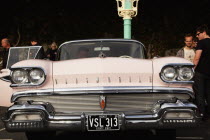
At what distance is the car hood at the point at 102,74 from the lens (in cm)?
503

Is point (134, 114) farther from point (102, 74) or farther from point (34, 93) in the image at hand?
point (34, 93)

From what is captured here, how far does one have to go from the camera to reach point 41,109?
4.88 metres

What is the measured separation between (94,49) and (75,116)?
1.65 metres

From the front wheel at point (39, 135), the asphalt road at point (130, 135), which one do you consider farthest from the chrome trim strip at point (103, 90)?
the asphalt road at point (130, 135)

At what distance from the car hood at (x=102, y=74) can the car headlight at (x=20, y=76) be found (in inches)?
12.6

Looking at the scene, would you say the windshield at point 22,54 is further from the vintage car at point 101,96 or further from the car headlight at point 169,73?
the car headlight at point 169,73

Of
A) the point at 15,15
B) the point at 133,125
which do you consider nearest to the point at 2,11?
the point at 15,15

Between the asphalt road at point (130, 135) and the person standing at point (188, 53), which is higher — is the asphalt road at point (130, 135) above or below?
below

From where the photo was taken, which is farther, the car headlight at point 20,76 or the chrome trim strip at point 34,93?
the car headlight at point 20,76

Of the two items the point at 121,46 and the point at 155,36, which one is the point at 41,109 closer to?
the point at 121,46

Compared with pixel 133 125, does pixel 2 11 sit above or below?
above

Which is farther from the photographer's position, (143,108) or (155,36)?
(155,36)

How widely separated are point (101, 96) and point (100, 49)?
4.81ft

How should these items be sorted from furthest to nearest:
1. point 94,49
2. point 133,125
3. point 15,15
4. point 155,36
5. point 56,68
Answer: point 15,15 < point 155,36 < point 94,49 < point 56,68 < point 133,125
